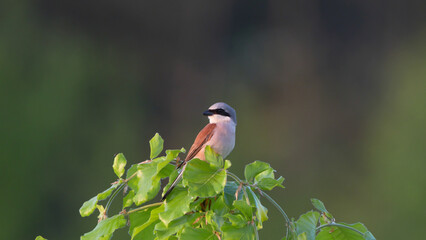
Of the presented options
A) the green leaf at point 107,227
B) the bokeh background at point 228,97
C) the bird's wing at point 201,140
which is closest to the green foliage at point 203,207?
the green leaf at point 107,227

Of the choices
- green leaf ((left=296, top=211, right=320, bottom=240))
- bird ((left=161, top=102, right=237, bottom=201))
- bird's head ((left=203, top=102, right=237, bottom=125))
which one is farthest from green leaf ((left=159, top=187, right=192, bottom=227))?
bird's head ((left=203, top=102, right=237, bottom=125))

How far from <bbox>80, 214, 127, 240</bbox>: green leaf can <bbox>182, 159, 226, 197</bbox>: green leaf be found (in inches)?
6.8

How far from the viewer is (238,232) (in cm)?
103

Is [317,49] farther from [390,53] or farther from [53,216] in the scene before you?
[53,216]

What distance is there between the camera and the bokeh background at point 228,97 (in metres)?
7.02

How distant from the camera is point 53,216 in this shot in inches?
273

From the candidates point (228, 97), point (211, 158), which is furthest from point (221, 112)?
point (228, 97)

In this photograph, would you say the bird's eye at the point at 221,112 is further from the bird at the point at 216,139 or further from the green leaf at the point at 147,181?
the green leaf at the point at 147,181

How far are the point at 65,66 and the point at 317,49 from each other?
350 cm

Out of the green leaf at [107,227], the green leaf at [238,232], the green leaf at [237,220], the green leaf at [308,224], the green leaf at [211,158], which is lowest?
the green leaf at [107,227]

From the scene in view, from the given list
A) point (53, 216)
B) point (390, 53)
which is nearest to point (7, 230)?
point (53, 216)

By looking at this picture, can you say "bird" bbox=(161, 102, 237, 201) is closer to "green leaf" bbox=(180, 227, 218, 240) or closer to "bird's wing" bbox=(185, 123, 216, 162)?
"bird's wing" bbox=(185, 123, 216, 162)

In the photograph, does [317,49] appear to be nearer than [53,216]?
No

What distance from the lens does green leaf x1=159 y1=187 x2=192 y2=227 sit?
110 centimetres
